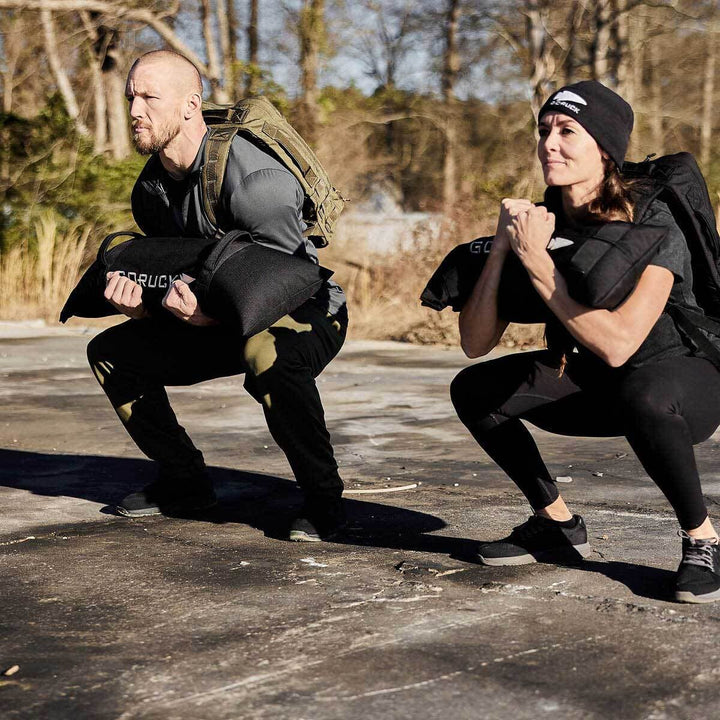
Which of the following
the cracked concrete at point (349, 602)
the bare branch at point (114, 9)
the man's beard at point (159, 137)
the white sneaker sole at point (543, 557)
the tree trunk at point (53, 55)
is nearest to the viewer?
the cracked concrete at point (349, 602)

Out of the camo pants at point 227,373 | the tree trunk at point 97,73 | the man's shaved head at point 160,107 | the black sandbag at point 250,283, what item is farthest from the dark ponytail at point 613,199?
the tree trunk at point 97,73

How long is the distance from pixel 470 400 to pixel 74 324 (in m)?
9.94

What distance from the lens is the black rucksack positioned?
3.40 meters

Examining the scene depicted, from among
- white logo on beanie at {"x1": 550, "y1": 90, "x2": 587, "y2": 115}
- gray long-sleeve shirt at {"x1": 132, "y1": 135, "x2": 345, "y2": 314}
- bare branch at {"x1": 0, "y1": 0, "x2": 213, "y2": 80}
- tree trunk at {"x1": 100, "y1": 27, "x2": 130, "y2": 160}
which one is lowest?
gray long-sleeve shirt at {"x1": 132, "y1": 135, "x2": 345, "y2": 314}

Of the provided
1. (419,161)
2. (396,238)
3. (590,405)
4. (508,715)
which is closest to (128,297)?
(590,405)

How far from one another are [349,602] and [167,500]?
145cm

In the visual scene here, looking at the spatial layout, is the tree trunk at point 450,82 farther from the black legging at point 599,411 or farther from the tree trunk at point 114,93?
the black legging at point 599,411

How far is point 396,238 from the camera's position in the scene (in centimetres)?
1436

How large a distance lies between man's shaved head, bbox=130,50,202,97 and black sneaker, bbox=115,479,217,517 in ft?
4.89

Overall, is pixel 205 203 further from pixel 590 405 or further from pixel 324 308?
pixel 590 405

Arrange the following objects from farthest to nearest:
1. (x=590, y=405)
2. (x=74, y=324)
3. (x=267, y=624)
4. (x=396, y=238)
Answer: (x=396, y=238) → (x=74, y=324) → (x=590, y=405) → (x=267, y=624)

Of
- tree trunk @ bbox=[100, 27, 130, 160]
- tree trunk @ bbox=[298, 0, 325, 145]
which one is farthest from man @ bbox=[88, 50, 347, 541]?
tree trunk @ bbox=[298, 0, 325, 145]

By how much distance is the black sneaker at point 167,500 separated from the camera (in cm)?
465

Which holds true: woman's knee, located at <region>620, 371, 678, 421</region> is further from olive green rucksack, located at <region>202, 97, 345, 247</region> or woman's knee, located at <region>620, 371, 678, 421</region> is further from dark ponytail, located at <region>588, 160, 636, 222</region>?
olive green rucksack, located at <region>202, 97, 345, 247</region>
